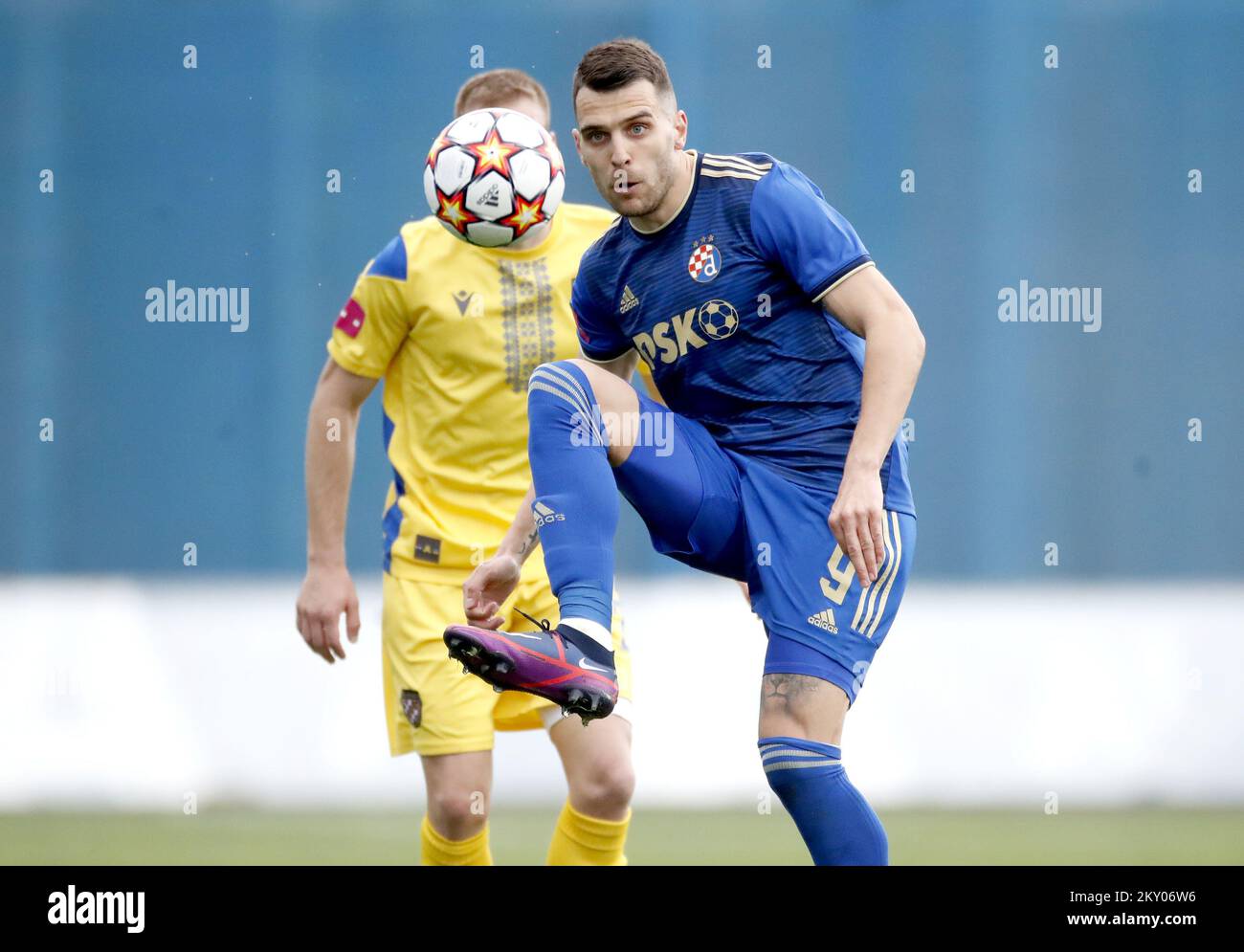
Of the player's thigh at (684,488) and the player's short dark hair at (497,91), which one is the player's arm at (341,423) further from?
the player's thigh at (684,488)

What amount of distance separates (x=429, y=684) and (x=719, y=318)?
4.43ft

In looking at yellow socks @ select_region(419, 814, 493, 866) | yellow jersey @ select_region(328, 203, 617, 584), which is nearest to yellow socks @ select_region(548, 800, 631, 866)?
yellow socks @ select_region(419, 814, 493, 866)

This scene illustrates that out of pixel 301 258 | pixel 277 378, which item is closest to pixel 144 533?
pixel 277 378

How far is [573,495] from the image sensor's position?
2967mm

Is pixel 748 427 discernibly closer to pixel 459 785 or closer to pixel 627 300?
pixel 627 300

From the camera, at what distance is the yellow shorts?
3973mm

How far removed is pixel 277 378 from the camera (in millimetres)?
6422

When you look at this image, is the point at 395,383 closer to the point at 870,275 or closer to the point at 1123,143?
the point at 870,275

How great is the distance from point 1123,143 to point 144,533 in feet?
13.8

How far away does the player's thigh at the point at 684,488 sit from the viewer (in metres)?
3.08

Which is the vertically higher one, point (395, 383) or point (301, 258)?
point (301, 258)

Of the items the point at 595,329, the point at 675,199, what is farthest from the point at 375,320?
the point at 675,199

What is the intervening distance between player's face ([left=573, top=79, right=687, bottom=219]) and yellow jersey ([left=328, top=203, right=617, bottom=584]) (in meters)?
0.93
